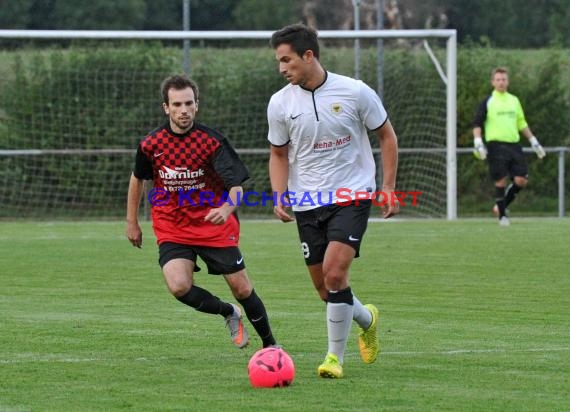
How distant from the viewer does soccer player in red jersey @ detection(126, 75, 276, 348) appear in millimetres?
7801

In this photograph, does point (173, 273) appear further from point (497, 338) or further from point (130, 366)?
point (497, 338)

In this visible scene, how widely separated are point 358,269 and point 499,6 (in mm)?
14777

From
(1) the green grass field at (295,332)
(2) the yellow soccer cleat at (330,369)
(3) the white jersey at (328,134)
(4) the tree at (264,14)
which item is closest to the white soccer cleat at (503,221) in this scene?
(1) the green grass field at (295,332)

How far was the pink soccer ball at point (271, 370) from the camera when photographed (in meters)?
6.79

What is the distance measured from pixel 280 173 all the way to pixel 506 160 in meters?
12.1

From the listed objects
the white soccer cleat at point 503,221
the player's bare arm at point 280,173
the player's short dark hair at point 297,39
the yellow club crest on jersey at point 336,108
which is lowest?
the white soccer cleat at point 503,221

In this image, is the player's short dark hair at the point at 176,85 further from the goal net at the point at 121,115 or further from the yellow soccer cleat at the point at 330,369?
the goal net at the point at 121,115

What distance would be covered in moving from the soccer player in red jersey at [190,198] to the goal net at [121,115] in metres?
13.5

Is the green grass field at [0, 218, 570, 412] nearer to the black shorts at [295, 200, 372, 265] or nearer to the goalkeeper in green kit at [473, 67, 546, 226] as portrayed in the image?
the black shorts at [295, 200, 372, 265]

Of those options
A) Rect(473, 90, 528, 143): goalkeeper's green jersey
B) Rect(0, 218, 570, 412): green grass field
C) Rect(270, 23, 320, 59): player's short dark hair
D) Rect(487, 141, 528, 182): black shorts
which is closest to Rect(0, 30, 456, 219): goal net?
Rect(487, 141, 528, 182): black shorts

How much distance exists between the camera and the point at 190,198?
7.98m

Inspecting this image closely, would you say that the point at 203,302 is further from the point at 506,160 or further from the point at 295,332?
the point at 506,160

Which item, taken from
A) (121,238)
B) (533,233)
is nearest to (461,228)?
(533,233)

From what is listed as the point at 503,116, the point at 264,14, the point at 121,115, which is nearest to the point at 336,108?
the point at 503,116
